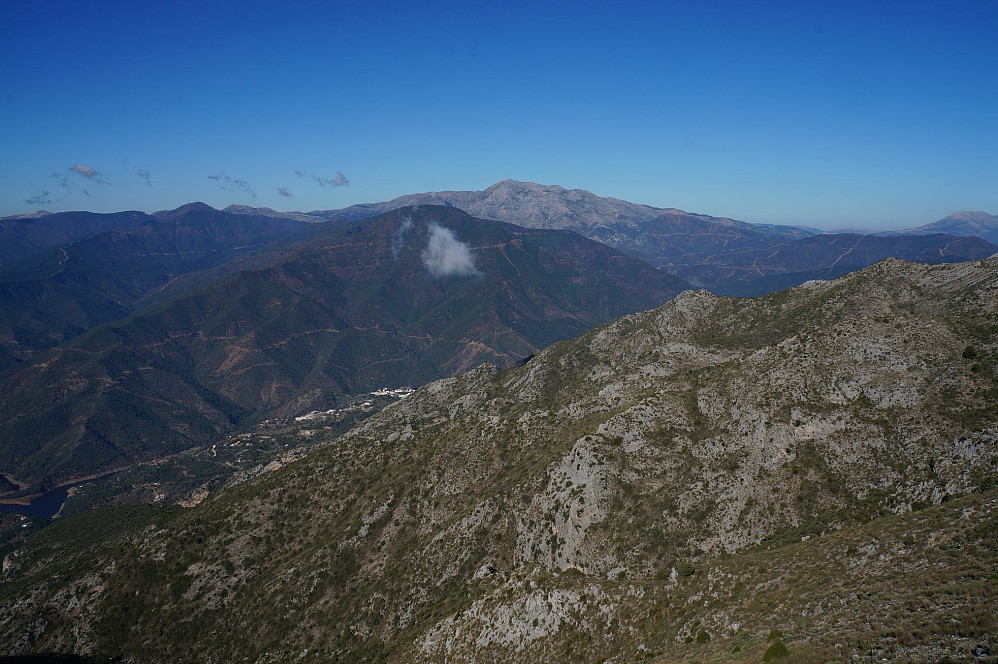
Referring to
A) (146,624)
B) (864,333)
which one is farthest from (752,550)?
(146,624)

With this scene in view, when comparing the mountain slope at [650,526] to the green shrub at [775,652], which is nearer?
the green shrub at [775,652]

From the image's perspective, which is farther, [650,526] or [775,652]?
[650,526]

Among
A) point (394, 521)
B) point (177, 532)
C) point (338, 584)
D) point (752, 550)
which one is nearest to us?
point (752, 550)

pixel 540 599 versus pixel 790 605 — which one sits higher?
pixel 790 605

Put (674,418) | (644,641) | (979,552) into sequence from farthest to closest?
(674,418)
(644,641)
(979,552)

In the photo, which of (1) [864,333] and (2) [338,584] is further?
(2) [338,584]

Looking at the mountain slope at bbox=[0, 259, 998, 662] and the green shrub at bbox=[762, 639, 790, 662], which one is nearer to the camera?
the green shrub at bbox=[762, 639, 790, 662]

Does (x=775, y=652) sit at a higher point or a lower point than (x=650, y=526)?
higher

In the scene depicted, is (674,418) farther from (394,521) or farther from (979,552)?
(394,521)
